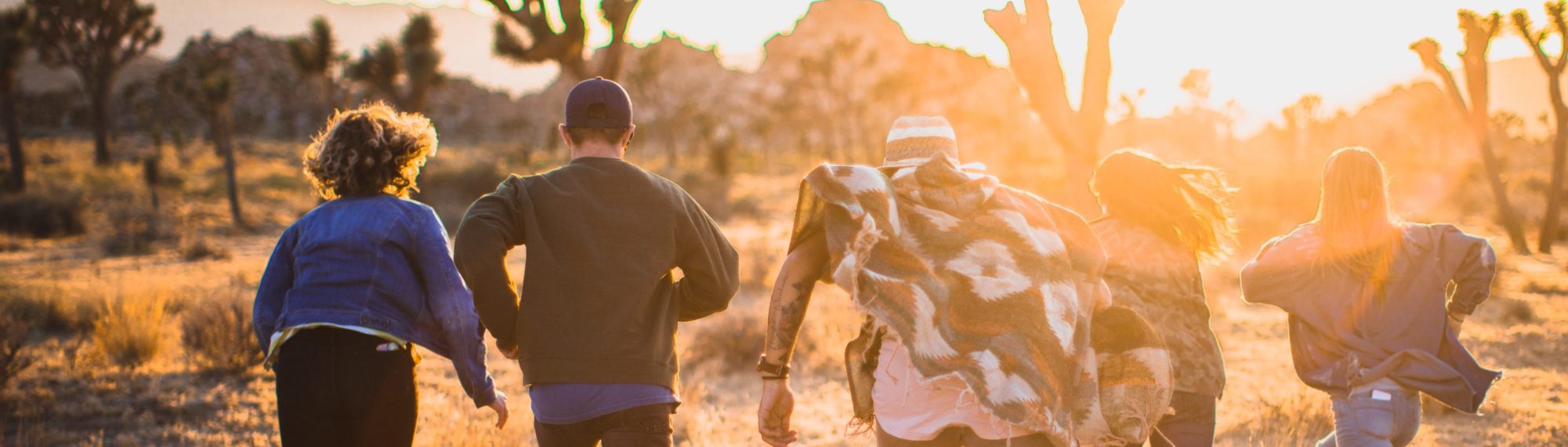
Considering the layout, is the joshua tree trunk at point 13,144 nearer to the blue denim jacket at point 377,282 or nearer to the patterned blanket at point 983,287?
the blue denim jacket at point 377,282

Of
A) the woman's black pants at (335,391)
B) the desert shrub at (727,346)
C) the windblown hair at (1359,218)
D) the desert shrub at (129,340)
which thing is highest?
the windblown hair at (1359,218)

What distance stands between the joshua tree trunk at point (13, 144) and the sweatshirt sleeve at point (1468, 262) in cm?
3482

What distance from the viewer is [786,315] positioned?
2711mm

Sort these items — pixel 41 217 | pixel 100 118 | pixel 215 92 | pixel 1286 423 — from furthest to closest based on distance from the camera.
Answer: pixel 100 118 → pixel 215 92 → pixel 41 217 → pixel 1286 423

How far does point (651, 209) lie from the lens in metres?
2.88

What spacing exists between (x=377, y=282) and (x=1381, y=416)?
3.26m

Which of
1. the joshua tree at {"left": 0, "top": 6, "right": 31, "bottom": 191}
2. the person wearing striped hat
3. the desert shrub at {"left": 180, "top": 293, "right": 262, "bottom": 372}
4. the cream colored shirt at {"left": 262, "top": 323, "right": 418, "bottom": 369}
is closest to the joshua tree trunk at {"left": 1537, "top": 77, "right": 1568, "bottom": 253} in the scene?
the person wearing striped hat

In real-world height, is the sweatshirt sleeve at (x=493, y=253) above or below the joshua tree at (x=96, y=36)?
below

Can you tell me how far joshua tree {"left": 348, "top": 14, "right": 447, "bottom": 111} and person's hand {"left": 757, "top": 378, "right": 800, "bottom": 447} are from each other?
95.2ft

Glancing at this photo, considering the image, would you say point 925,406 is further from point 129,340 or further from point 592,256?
point 129,340

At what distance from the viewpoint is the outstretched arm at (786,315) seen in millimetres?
2705

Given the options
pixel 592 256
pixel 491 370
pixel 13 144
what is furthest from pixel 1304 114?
pixel 13 144

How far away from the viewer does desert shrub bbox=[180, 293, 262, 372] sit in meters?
7.53

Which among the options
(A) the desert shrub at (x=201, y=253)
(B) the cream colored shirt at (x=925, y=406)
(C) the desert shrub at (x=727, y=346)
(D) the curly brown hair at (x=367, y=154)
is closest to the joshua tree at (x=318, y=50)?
(A) the desert shrub at (x=201, y=253)
